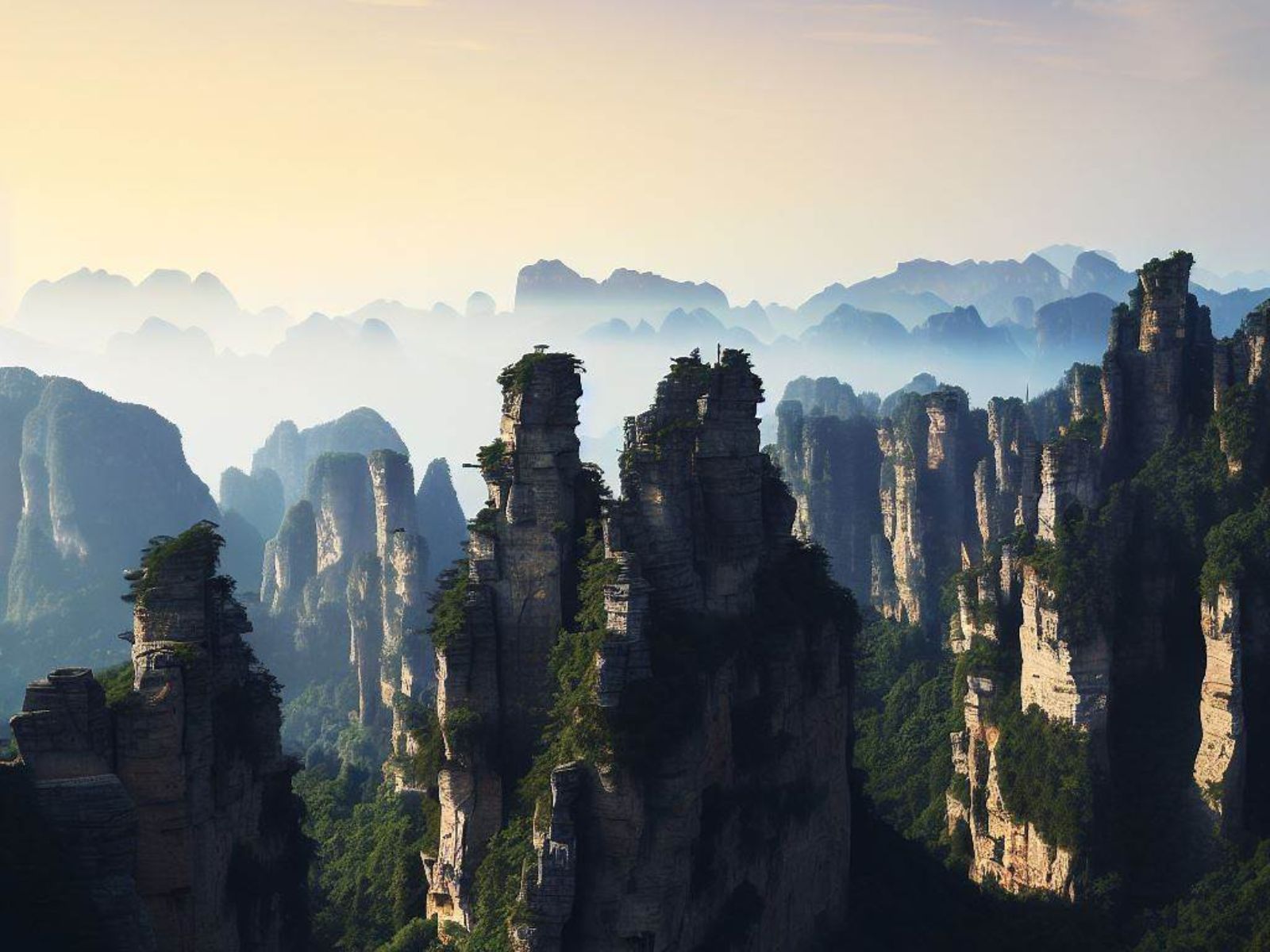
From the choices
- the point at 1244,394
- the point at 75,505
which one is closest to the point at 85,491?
the point at 75,505

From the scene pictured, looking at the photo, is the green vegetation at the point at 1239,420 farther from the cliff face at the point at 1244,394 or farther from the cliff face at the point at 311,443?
the cliff face at the point at 311,443

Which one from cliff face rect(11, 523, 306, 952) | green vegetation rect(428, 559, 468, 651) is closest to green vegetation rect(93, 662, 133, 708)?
cliff face rect(11, 523, 306, 952)

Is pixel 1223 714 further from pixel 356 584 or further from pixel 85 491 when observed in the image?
pixel 85 491

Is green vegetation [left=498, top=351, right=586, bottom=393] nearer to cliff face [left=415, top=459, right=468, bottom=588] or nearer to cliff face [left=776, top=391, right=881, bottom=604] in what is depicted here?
cliff face [left=776, top=391, right=881, bottom=604]

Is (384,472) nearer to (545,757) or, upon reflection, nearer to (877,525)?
(877,525)

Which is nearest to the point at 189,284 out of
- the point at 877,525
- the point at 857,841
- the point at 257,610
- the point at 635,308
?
the point at 635,308

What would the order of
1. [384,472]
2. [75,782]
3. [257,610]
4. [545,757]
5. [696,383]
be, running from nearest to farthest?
1. [75,782]
2. [545,757]
3. [696,383]
4. [384,472]
5. [257,610]

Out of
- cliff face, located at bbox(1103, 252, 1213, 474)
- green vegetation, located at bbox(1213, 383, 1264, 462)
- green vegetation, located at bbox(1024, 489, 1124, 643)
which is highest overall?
cliff face, located at bbox(1103, 252, 1213, 474)
